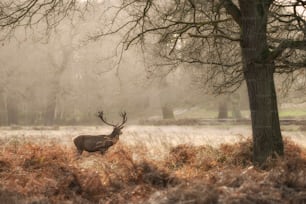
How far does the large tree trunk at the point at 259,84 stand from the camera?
10188 millimetres

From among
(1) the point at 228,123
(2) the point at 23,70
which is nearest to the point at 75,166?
(1) the point at 228,123

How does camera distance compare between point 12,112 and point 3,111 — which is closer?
point 12,112

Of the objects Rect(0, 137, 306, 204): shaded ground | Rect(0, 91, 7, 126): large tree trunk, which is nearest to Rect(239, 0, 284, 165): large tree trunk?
Rect(0, 137, 306, 204): shaded ground

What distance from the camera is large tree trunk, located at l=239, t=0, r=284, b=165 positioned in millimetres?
10188

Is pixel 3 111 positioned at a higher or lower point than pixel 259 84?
higher

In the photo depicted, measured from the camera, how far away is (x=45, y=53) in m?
39.4

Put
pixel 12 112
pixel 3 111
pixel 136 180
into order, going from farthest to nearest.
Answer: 1. pixel 3 111
2. pixel 12 112
3. pixel 136 180

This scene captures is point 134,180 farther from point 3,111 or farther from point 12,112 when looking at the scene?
point 3,111

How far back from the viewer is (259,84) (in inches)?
403

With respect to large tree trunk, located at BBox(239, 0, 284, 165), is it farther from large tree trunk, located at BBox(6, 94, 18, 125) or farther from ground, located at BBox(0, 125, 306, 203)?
large tree trunk, located at BBox(6, 94, 18, 125)

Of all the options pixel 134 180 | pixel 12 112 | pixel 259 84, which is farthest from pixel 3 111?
pixel 134 180

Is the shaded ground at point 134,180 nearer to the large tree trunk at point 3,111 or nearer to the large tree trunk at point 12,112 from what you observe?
the large tree trunk at point 12,112

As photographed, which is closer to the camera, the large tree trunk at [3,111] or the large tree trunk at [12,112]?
the large tree trunk at [12,112]

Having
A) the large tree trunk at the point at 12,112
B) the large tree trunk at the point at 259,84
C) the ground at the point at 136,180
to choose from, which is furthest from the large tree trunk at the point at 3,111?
the large tree trunk at the point at 259,84
